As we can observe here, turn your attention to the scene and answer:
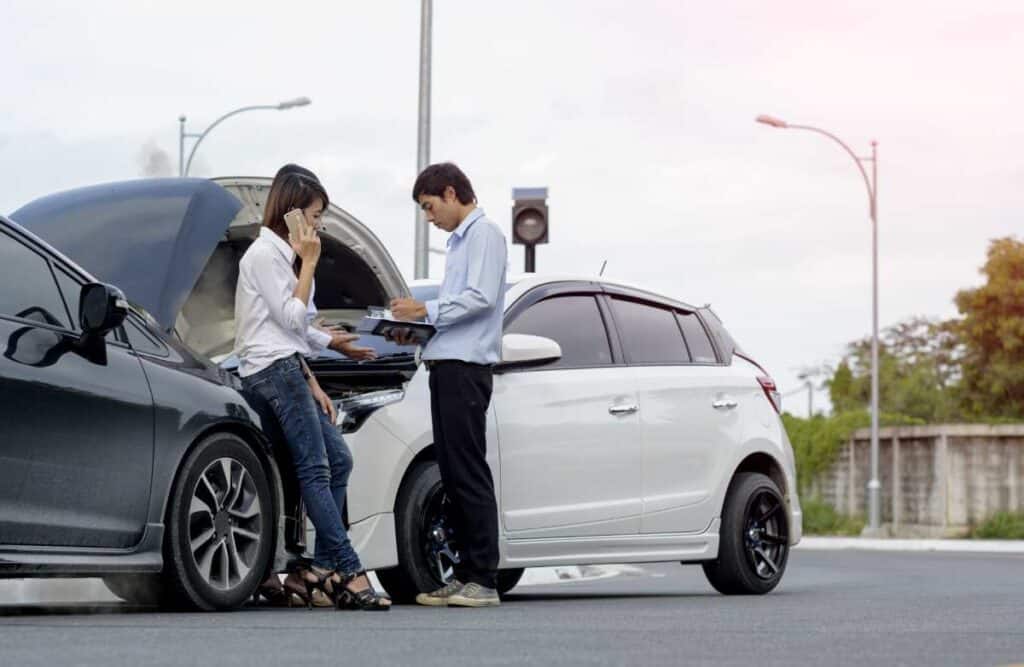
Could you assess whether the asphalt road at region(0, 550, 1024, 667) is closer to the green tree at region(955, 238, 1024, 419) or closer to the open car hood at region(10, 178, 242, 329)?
the open car hood at region(10, 178, 242, 329)

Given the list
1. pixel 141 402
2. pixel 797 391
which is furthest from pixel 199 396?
pixel 797 391

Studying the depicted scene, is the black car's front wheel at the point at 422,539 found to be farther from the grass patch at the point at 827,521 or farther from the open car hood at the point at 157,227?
the grass patch at the point at 827,521

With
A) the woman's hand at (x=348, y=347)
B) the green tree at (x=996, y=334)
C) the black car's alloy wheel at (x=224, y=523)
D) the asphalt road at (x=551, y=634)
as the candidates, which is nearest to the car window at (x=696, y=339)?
the asphalt road at (x=551, y=634)

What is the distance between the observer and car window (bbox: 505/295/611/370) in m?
10.4

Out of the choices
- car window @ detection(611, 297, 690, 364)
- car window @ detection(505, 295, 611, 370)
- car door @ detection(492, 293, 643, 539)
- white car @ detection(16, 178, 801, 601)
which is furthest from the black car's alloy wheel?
car window @ detection(611, 297, 690, 364)

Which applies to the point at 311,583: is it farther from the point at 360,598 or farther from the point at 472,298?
the point at 472,298

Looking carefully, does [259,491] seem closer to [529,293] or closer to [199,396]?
[199,396]

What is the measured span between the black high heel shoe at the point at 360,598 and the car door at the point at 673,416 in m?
2.28

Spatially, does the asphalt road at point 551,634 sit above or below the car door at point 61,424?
below

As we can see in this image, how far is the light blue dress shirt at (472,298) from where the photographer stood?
9188 mm

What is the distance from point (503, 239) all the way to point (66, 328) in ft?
7.34

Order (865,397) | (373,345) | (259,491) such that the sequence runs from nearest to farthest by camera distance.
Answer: (259,491), (373,345), (865,397)

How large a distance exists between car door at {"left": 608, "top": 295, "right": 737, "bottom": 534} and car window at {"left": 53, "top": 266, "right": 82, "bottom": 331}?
3.45 m

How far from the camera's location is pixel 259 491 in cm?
871
